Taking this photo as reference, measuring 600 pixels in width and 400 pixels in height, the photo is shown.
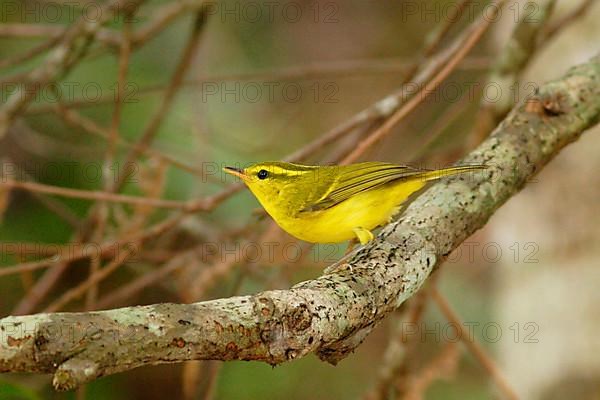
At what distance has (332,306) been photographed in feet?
5.63

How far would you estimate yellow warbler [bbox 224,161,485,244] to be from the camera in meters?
3.09

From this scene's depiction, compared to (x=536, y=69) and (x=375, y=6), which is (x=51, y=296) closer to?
(x=536, y=69)

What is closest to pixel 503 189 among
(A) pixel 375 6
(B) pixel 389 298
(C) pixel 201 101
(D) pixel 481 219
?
(D) pixel 481 219

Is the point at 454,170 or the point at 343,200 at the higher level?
the point at 343,200

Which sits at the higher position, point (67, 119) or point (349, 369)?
point (67, 119)

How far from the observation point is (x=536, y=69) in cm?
471

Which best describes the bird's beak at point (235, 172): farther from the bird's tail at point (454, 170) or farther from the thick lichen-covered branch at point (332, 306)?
the thick lichen-covered branch at point (332, 306)

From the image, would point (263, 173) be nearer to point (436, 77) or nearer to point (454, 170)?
point (436, 77)

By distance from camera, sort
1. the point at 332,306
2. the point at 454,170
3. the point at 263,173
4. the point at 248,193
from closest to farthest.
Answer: the point at 332,306 → the point at 454,170 → the point at 263,173 → the point at 248,193

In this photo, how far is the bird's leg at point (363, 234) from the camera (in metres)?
3.04

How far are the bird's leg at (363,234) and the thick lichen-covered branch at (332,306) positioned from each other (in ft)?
1.97

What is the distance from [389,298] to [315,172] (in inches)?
57.2

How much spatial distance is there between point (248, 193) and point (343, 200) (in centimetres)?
293

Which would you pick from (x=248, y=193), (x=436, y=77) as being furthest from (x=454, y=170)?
(x=248, y=193)
